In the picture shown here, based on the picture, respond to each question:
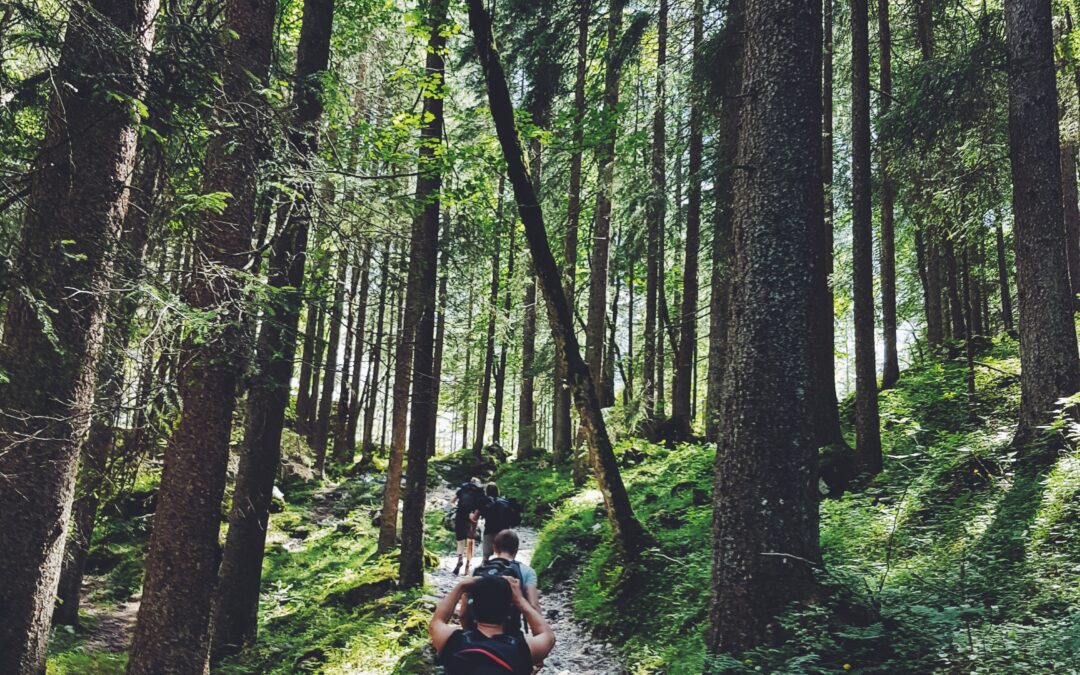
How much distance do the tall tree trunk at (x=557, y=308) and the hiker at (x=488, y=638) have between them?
4.98 m

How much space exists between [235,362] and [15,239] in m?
1.81

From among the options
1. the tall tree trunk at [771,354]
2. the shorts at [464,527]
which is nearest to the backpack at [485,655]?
the tall tree trunk at [771,354]

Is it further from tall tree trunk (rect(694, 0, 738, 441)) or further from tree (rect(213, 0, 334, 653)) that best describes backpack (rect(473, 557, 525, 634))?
tree (rect(213, 0, 334, 653))

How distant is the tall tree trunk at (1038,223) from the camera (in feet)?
24.5

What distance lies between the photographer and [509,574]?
4480mm

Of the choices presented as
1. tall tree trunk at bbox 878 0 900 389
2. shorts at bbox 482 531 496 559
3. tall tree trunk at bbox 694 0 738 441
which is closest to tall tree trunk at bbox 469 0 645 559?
tall tree trunk at bbox 694 0 738 441

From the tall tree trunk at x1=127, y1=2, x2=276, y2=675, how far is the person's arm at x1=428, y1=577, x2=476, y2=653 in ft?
9.87

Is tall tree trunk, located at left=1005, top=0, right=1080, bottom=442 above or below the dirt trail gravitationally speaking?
above

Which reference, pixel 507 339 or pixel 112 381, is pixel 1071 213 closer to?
pixel 507 339

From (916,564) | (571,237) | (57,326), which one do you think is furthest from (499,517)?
(571,237)

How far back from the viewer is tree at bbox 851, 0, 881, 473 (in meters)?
9.55

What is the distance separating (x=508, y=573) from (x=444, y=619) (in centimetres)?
100

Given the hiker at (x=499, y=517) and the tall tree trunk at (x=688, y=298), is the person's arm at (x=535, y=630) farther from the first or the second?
the tall tree trunk at (x=688, y=298)

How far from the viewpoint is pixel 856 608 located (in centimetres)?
473
